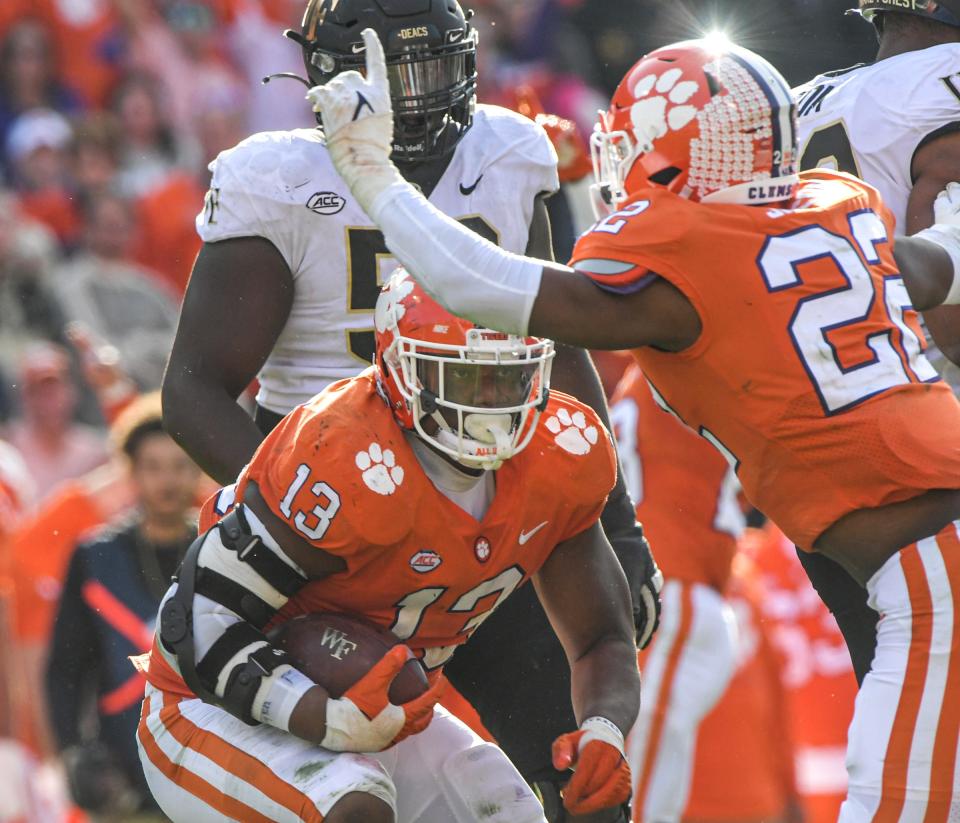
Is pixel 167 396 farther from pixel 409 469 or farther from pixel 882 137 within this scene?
pixel 882 137

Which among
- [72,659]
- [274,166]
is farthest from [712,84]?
[72,659]

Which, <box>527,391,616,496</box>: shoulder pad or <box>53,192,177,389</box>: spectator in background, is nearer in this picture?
<box>527,391,616,496</box>: shoulder pad

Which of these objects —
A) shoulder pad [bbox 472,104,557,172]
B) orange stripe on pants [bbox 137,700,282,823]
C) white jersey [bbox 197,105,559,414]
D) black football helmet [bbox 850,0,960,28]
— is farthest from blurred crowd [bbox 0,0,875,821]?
black football helmet [bbox 850,0,960,28]

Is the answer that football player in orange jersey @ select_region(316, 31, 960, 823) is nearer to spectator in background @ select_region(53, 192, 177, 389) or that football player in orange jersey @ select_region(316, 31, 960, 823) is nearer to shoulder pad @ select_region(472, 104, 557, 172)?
shoulder pad @ select_region(472, 104, 557, 172)

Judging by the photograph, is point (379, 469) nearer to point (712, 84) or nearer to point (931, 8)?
point (712, 84)

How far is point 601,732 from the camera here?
3453 millimetres

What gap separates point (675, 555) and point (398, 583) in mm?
2739

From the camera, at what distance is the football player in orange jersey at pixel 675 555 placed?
20.2 feet

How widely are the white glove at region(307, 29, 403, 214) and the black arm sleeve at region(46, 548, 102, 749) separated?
3.10 metres

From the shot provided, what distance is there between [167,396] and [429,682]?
88 centimetres

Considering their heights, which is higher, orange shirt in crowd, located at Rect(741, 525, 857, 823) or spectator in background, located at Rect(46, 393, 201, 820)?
spectator in background, located at Rect(46, 393, 201, 820)

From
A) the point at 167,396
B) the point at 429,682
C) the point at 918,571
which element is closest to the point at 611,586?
the point at 429,682

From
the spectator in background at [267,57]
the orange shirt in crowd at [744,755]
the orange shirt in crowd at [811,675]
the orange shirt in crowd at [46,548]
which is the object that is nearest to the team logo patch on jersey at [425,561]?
the orange shirt in crowd at [744,755]

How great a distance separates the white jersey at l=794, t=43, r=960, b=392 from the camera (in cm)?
408
